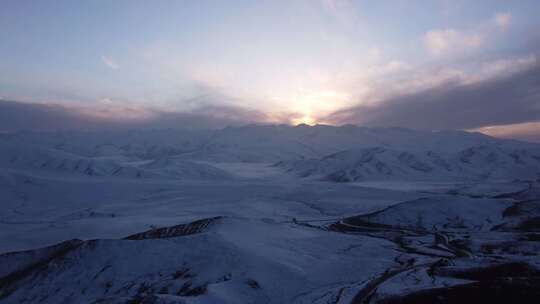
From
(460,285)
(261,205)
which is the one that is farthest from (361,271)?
(261,205)

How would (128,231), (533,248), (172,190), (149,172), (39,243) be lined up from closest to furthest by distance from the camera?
(533,248) < (39,243) < (128,231) < (172,190) < (149,172)

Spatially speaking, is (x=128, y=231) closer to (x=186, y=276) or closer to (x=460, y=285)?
(x=186, y=276)

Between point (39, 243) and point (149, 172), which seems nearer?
point (39, 243)

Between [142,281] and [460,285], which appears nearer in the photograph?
[460,285]

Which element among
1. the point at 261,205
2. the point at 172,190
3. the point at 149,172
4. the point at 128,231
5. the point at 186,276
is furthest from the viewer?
the point at 149,172

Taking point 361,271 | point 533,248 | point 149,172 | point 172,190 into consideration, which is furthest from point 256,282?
point 149,172

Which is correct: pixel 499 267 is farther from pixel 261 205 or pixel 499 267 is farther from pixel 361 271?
pixel 261 205

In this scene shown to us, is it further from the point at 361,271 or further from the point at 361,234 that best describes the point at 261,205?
the point at 361,271

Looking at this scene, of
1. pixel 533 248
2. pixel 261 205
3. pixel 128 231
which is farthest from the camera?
pixel 261 205

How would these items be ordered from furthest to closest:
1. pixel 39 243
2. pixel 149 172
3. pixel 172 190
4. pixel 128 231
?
pixel 149 172, pixel 172 190, pixel 128 231, pixel 39 243
